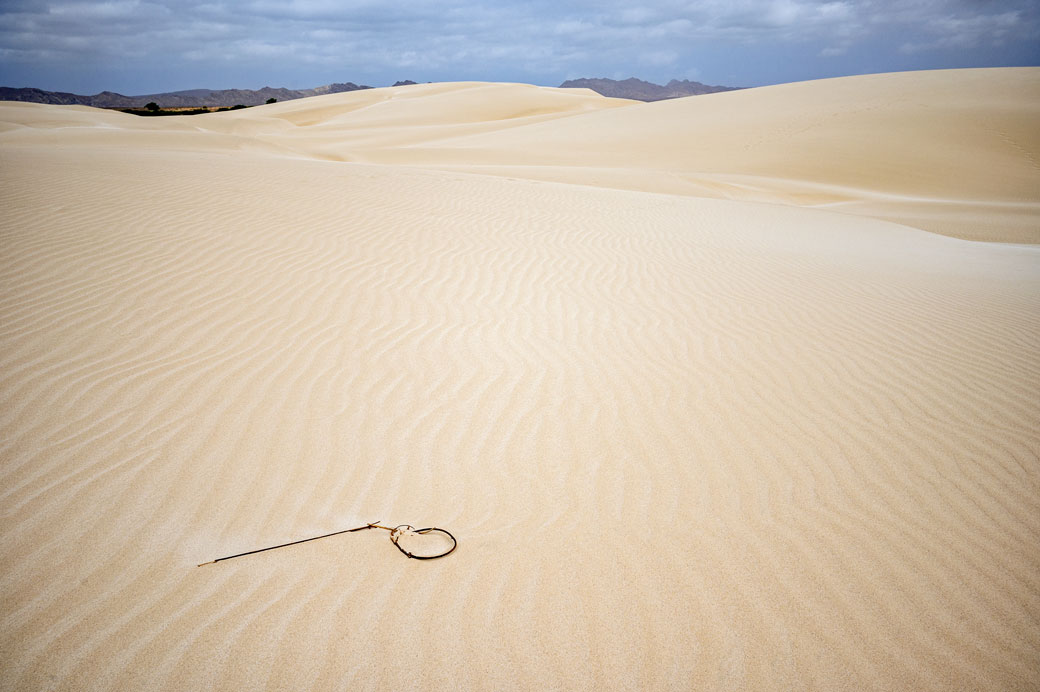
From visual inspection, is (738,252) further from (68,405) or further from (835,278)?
(68,405)

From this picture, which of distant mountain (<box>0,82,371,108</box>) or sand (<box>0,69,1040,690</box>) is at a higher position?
distant mountain (<box>0,82,371,108</box>)

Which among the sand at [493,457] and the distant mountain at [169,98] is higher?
the distant mountain at [169,98]

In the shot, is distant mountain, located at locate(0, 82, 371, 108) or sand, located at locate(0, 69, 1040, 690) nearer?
sand, located at locate(0, 69, 1040, 690)

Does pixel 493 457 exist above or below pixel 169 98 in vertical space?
below

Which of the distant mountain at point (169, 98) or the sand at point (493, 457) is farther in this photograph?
the distant mountain at point (169, 98)

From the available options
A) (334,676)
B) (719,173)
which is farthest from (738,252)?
(719,173)

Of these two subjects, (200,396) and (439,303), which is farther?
(439,303)

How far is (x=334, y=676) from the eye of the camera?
2109 millimetres

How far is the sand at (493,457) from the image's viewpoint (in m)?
2.25

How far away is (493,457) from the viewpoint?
331 centimetres

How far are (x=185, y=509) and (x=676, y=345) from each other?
149 inches

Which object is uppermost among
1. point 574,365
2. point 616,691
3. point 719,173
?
point 719,173

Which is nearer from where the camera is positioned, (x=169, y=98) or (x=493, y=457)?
(x=493, y=457)

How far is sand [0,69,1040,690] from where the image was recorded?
2.25 meters
